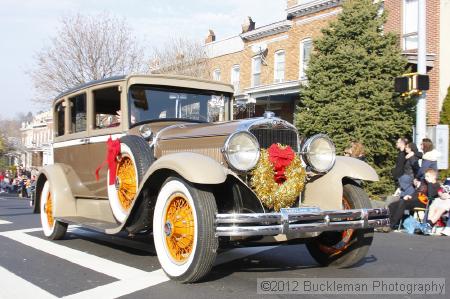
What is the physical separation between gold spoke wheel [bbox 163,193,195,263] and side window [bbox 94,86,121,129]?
6.10ft

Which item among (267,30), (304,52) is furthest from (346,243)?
(267,30)

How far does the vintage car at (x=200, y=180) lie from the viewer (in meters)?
4.40

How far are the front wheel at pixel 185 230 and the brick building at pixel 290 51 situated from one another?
11804 millimetres

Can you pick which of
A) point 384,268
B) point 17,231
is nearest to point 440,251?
point 384,268

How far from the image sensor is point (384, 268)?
543 cm

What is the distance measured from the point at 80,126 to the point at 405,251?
4.68 meters

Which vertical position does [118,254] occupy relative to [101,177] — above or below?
below

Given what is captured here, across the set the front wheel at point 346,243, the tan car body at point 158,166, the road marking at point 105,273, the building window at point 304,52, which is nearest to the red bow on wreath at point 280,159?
the tan car body at point 158,166

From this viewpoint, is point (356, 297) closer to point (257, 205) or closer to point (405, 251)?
point (257, 205)

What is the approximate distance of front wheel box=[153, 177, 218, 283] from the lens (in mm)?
4277

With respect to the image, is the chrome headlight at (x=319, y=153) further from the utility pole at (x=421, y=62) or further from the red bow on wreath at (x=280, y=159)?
the utility pole at (x=421, y=62)

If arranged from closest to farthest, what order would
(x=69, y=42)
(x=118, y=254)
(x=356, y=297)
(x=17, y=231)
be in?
(x=356, y=297) → (x=118, y=254) → (x=17, y=231) → (x=69, y=42)

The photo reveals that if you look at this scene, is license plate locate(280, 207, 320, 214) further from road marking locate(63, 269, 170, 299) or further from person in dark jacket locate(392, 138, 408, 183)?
person in dark jacket locate(392, 138, 408, 183)

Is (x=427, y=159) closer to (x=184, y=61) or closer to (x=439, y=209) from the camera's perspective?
(x=439, y=209)
